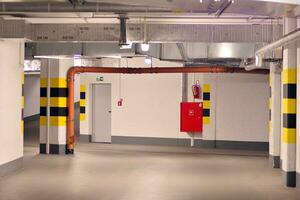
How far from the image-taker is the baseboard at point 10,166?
8.88 metres

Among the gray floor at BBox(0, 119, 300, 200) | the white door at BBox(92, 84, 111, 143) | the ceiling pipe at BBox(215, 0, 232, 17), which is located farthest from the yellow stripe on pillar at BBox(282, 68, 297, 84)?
the white door at BBox(92, 84, 111, 143)

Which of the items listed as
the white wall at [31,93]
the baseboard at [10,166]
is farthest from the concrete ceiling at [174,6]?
the white wall at [31,93]

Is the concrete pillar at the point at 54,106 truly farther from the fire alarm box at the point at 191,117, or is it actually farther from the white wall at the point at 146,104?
the fire alarm box at the point at 191,117

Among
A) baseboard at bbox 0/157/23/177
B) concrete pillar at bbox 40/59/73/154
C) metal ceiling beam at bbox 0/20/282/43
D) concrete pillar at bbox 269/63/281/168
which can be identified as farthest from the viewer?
concrete pillar at bbox 40/59/73/154

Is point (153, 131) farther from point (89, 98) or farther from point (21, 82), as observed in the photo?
point (21, 82)

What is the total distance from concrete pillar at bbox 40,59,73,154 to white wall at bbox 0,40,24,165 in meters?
2.20

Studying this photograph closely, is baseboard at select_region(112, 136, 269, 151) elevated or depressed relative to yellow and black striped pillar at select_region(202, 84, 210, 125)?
depressed

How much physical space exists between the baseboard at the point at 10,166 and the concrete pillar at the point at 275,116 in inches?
209

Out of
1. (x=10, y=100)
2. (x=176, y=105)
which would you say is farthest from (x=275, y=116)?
(x=10, y=100)

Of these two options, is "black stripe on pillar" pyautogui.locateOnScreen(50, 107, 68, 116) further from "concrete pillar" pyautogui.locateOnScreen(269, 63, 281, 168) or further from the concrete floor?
"concrete pillar" pyautogui.locateOnScreen(269, 63, 281, 168)

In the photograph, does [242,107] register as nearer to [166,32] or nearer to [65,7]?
[166,32]

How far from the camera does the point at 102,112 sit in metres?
14.8

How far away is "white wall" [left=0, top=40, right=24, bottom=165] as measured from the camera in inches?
344

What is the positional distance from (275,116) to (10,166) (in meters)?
5.50
